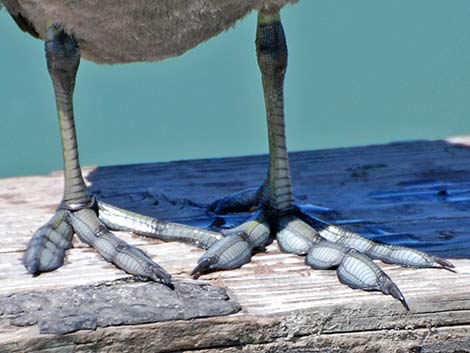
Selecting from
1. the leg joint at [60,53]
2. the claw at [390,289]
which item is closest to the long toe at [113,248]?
the leg joint at [60,53]

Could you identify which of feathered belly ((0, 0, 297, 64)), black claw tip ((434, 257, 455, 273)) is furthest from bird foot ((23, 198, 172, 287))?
black claw tip ((434, 257, 455, 273))

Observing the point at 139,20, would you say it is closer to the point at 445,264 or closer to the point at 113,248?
the point at 113,248

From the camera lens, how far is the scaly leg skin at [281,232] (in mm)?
4105

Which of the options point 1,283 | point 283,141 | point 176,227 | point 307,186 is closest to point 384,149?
point 307,186

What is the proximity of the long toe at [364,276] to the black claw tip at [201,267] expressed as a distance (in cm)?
43

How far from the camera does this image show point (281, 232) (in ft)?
15.1

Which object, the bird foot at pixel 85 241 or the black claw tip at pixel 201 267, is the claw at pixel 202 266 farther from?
the bird foot at pixel 85 241

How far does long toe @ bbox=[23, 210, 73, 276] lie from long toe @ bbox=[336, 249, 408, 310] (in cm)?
98

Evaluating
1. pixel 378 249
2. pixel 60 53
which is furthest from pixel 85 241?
pixel 378 249

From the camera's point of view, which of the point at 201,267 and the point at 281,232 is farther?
the point at 281,232

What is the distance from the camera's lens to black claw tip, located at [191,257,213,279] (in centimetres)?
416

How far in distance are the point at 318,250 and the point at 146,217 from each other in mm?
751

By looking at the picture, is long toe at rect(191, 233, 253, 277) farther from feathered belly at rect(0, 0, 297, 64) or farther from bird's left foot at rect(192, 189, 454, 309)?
feathered belly at rect(0, 0, 297, 64)

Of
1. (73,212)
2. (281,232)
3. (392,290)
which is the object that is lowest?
(392,290)
